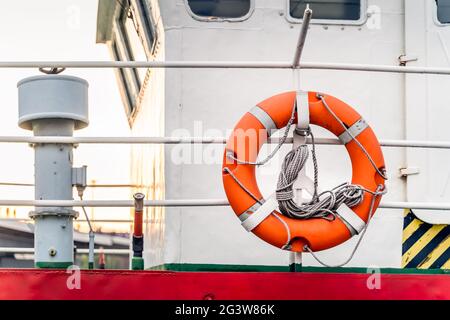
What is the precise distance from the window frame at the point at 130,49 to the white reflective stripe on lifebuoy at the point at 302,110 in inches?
61.6

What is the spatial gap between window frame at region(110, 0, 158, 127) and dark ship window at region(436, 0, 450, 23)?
1.84m

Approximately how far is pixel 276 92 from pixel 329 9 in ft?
2.13

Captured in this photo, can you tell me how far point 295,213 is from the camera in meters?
4.94

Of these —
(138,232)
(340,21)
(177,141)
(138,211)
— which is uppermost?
(340,21)

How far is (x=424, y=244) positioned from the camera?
230 inches

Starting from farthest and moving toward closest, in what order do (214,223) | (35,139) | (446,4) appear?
(446,4)
(214,223)
(35,139)

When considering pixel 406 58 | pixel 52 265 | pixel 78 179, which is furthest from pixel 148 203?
pixel 406 58

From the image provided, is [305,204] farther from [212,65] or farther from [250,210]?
[212,65]

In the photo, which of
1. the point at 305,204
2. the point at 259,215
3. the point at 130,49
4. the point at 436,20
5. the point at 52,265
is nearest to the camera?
the point at 259,215

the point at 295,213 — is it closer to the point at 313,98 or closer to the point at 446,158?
the point at 313,98

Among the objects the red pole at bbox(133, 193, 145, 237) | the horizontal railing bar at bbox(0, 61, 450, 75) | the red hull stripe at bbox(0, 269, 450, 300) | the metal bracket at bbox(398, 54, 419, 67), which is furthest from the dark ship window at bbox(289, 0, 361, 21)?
the red hull stripe at bbox(0, 269, 450, 300)

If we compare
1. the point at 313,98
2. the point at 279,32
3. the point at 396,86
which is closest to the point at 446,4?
the point at 396,86

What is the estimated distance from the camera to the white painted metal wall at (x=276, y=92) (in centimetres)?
577

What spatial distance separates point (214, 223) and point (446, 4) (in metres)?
2.09
